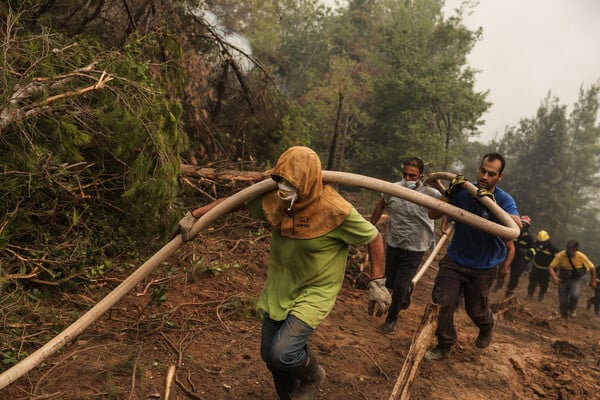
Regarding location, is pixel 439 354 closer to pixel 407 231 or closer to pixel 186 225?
pixel 407 231

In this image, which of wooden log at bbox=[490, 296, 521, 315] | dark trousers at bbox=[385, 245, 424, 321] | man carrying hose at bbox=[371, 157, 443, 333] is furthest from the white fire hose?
wooden log at bbox=[490, 296, 521, 315]

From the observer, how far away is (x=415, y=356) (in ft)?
10.2

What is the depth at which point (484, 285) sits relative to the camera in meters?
4.12

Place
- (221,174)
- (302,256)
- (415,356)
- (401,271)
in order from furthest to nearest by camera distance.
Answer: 1. (221,174)
2. (401,271)
3. (415,356)
4. (302,256)

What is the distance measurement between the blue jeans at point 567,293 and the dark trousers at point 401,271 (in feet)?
21.5

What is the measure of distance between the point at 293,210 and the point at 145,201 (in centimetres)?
314

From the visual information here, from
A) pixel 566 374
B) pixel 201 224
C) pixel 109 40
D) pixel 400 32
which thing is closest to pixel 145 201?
pixel 201 224

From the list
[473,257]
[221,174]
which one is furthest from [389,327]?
[221,174]

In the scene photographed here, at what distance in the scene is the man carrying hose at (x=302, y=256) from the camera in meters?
2.66

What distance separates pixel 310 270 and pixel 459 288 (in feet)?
6.49

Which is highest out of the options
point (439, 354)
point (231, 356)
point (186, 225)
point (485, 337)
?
point (186, 225)

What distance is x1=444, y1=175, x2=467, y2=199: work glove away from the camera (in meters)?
3.56

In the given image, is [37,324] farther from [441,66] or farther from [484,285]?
[441,66]

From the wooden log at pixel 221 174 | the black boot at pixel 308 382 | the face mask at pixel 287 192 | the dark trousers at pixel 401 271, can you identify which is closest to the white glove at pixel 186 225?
the face mask at pixel 287 192
